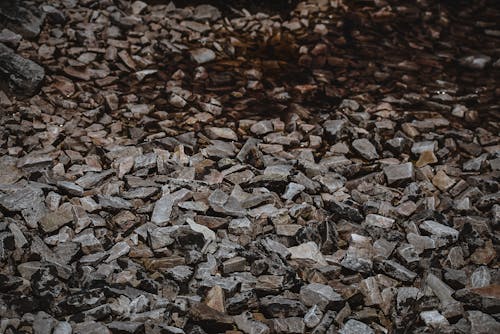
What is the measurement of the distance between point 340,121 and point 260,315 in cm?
207

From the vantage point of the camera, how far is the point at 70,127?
13.3ft

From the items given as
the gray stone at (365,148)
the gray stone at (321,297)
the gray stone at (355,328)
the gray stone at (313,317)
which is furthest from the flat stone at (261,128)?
the gray stone at (355,328)

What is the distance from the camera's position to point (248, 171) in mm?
3758

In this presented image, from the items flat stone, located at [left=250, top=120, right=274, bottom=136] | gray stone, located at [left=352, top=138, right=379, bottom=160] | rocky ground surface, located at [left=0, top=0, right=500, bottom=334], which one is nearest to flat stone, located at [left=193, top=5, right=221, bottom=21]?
rocky ground surface, located at [left=0, top=0, right=500, bottom=334]

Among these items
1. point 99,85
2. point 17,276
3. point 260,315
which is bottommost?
point 260,315

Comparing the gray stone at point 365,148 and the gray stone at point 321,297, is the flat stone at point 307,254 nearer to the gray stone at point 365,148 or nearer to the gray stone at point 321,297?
the gray stone at point 321,297

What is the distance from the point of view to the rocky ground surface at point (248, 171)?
280 cm

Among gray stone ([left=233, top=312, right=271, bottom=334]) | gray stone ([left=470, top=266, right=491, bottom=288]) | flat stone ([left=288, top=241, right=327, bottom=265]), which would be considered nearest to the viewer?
gray stone ([left=233, top=312, right=271, bottom=334])

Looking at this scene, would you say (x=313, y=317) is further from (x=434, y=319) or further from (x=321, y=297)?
(x=434, y=319)

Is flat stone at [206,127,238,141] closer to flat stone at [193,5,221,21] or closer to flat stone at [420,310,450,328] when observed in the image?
flat stone at [193,5,221,21]

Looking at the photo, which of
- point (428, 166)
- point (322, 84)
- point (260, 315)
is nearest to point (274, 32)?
point (322, 84)

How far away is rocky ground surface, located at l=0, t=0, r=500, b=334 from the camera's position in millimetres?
2805

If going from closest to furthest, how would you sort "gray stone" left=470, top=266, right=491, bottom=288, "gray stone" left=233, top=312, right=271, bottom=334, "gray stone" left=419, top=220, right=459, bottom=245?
"gray stone" left=233, top=312, right=271, bottom=334 → "gray stone" left=470, top=266, right=491, bottom=288 → "gray stone" left=419, top=220, right=459, bottom=245

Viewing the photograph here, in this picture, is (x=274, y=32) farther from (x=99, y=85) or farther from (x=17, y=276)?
(x=17, y=276)
